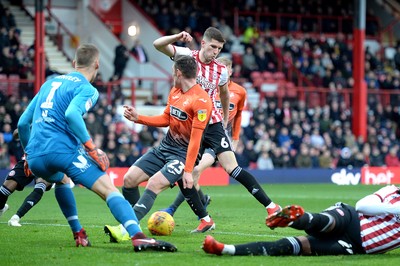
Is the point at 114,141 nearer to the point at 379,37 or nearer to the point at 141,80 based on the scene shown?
the point at 141,80

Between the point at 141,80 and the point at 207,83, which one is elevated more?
the point at 207,83

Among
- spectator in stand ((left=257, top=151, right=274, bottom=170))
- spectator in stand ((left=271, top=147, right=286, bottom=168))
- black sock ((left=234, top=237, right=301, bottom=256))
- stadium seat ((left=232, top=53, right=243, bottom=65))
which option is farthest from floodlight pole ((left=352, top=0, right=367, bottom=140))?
black sock ((left=234, top=237, right=301, bottom=256))

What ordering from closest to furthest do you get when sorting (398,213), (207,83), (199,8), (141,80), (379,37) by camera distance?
(398,213)
(207,83)
(141,80)
(199,8)
(379,37)

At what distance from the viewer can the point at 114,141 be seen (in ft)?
83.5

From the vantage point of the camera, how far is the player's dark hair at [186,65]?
1061cm

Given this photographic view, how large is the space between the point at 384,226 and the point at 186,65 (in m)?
3.24

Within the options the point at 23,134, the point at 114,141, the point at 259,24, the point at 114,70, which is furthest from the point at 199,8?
the point at 23,134

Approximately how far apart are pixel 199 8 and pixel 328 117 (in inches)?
297

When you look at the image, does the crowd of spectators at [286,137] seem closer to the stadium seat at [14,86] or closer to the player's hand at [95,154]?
the stadium seat at [14,86]

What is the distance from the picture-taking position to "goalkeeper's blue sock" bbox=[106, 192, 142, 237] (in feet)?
29.2

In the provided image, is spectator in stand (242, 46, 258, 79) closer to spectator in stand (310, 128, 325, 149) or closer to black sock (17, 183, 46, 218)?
spectator in stand (310, 128, 325, 149)

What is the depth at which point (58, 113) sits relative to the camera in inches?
363

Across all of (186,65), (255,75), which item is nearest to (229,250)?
(186,65)

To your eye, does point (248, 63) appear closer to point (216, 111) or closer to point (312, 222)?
point (216, 111)
